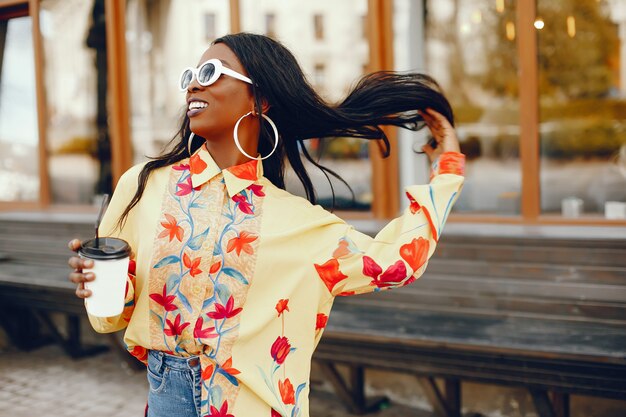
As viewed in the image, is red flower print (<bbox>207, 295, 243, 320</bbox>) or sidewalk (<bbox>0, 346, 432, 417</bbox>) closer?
red flower print (<bbox>207, 295, 243, 320</bbox>)

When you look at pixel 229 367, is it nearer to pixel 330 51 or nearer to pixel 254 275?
pixel 254 275

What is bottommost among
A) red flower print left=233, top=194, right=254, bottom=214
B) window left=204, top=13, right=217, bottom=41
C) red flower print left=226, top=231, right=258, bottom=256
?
red flower print left=226, top=231, right=258, bottom=256

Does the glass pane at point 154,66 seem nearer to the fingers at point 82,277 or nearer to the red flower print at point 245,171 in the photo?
the red flower print at point 245,171

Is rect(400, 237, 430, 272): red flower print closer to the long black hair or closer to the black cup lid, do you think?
the long black hair

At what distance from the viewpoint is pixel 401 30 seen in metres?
5.90

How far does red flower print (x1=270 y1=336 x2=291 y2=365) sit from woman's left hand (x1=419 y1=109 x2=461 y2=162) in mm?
646

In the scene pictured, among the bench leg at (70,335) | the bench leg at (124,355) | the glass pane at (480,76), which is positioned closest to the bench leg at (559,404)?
the glass pane at (480,76)

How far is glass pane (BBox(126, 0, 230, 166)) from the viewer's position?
7430 mm

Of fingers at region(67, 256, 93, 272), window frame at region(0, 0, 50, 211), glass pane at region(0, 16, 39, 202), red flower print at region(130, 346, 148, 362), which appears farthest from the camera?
glass pane at region(0, 16, 39, 202)

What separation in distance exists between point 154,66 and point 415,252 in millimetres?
6113

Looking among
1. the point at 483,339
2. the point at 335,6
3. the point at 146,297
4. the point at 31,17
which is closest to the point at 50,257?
the point at 31,17

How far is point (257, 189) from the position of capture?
212 centimetres

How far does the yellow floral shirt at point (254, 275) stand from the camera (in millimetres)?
1961

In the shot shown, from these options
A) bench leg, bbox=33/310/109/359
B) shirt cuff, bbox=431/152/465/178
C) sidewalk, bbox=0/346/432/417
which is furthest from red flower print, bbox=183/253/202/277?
bench leg, bbox=33/310/109/359
